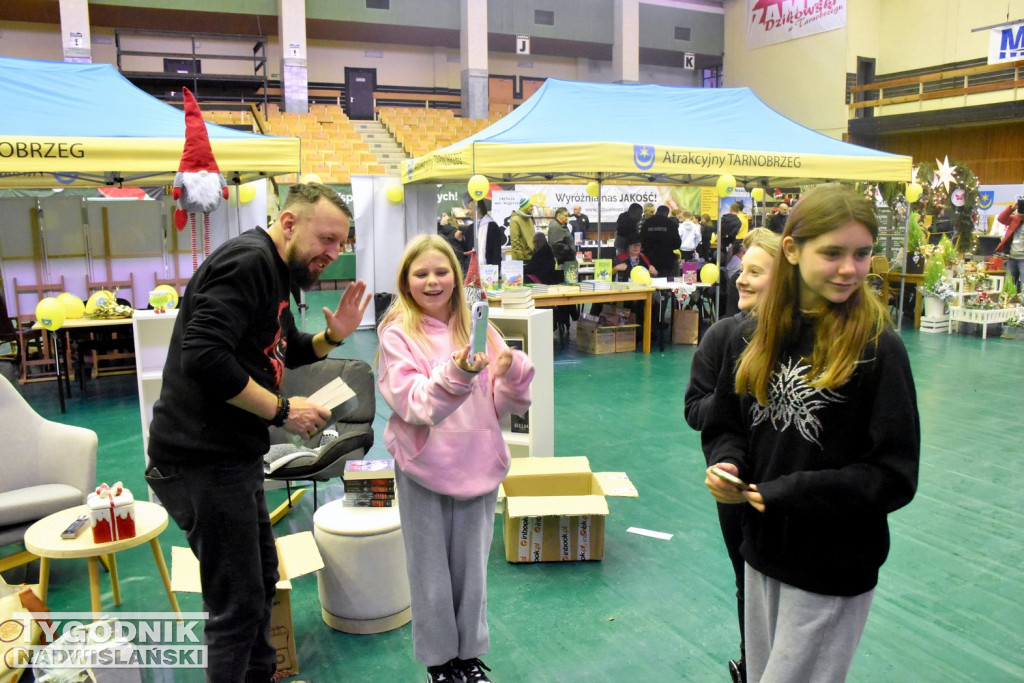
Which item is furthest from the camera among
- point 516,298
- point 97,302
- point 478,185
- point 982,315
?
point 982,315

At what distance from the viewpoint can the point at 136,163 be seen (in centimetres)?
619

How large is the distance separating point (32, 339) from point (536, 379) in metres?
7.40

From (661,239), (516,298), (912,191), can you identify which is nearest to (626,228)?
(661,239)

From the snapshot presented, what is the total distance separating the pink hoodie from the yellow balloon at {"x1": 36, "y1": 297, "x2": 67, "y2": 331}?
5.10 m

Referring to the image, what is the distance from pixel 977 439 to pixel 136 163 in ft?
22.8

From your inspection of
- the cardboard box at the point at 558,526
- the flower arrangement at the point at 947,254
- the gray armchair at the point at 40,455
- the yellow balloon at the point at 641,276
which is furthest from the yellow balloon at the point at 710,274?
the gray armchair at the point at 40,455

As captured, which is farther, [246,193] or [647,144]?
[246,193]

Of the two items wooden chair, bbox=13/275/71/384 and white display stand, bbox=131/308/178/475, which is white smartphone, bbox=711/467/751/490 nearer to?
white display stand, bbox=131/308/178/475

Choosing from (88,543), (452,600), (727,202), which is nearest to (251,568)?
(452,600)

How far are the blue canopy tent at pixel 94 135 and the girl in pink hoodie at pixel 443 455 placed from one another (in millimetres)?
4841

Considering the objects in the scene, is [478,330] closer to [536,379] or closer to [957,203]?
[536,379]

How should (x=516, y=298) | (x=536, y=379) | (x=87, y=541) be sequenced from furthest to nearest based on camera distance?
(x=516, y=298) < (x=536, y=379) < (x=87, y=541)

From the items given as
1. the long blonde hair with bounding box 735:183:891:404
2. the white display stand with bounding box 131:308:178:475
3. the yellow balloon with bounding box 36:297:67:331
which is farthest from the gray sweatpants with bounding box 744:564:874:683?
the yellow balloon with bounding box 36:297:67:331

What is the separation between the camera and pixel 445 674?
2.38 m
